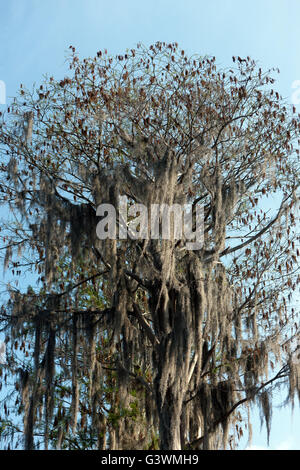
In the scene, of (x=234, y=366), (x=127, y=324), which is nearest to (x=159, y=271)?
(x=127, y=324)

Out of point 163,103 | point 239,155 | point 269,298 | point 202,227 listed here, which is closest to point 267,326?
point 269,298

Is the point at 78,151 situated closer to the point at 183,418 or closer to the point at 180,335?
the point at 180,335

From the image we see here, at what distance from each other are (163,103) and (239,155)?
1.63 meters

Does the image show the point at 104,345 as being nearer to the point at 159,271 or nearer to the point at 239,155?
the point at 159,271

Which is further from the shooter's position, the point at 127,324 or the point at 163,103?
the point at 163,103

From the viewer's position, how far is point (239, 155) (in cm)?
1188

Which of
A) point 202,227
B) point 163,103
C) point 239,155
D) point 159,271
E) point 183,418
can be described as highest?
point 163,103

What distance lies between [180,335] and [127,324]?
104 centimetres

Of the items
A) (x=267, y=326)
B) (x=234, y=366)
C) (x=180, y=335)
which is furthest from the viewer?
(x=267, y=326)

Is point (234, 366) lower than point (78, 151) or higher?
lower

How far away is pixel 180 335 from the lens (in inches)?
383
